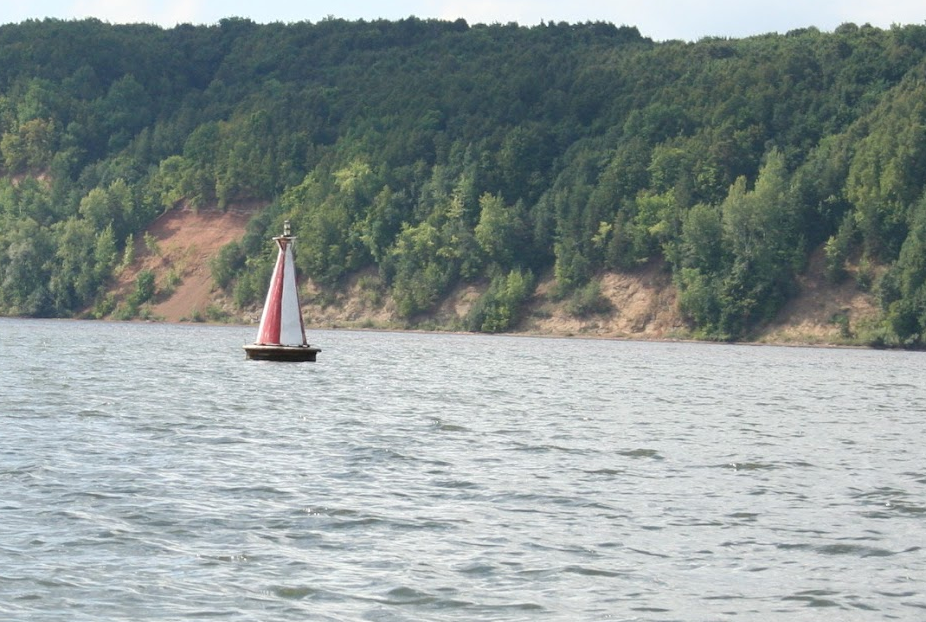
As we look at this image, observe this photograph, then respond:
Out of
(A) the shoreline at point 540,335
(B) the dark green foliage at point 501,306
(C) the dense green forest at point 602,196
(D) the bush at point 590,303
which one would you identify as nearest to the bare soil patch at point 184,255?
(C) the dense green forest at point 602,196

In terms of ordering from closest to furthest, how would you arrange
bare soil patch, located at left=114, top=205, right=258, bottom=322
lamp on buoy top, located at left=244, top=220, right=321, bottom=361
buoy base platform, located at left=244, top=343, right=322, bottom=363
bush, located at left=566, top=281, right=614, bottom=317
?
lamp on buoy top, located at left=244, top=220, right=321, bottom=361
buoy base platform, located at left=244, top=343, right=322, bottom=363
bush, located at left=566, top=281, right=614, bottom=317
bare soil patch, located at left=114, top=205, right=258, bottom=322

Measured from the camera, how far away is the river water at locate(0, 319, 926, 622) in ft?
62.8

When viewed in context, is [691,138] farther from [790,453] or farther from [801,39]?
[790,453]

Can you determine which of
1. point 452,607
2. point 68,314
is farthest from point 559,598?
point 68,314

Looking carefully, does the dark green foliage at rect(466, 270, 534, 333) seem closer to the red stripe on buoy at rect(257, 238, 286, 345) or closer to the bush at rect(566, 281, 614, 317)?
the bush at rect(566, 281, 614, 317)

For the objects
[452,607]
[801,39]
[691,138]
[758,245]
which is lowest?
[452,607]

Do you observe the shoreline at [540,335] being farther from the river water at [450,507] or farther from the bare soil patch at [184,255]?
the river water at [450,507]

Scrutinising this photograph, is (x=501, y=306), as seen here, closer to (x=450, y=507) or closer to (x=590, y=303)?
(x=590, y=303)

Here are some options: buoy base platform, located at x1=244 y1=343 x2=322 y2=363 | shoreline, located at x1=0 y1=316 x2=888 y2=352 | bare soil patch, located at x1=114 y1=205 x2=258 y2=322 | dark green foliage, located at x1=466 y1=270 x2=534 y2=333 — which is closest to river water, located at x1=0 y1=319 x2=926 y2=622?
buoy base platform, located at x1=244 y1=343 x2=322 y2=363

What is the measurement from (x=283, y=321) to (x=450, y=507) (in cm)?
4371

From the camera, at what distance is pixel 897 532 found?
79.6ft

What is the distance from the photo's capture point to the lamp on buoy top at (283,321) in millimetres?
67625

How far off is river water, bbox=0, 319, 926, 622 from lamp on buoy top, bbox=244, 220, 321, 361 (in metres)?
14.3

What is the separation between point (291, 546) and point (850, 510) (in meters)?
10.1
